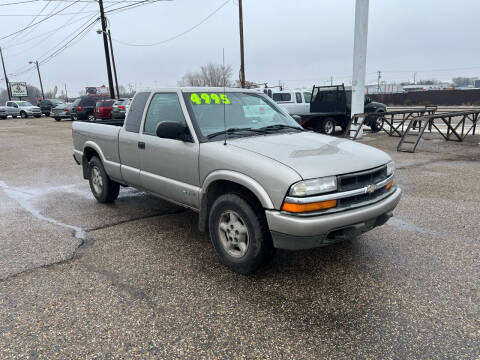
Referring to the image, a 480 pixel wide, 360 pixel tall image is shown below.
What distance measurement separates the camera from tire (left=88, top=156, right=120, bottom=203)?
571cm

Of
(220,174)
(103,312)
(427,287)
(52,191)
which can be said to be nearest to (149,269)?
(103,312)

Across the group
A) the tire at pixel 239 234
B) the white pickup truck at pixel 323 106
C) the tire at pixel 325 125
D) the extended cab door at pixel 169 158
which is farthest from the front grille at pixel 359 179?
the tire at pixel 325 125

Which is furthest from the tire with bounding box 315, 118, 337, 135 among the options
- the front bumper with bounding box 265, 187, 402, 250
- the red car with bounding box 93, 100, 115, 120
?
the red car with bounding box 93, 100, 115, 120

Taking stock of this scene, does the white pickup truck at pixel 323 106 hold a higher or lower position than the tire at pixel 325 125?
higher

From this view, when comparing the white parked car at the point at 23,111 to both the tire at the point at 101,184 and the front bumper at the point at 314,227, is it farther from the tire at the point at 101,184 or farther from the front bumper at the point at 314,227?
the front bumper at the point at 314,227

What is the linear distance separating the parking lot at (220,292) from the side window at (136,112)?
1289mm

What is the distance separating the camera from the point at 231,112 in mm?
4211

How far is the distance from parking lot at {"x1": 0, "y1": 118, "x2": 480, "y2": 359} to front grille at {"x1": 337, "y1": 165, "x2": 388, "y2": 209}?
0.75 metres

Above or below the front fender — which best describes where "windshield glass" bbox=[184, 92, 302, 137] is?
above

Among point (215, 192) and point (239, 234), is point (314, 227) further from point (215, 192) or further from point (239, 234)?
point (215, 192)

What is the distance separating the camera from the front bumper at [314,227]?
2947mm

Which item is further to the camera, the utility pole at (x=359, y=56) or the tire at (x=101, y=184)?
the utility pole at (x=359, y=56)

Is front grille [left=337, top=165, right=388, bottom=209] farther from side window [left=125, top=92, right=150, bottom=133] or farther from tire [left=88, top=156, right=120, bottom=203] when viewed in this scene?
tire [left=88, top=156, right=120, bottom=203]

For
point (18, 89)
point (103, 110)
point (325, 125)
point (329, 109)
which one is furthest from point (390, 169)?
point (18, 89)
